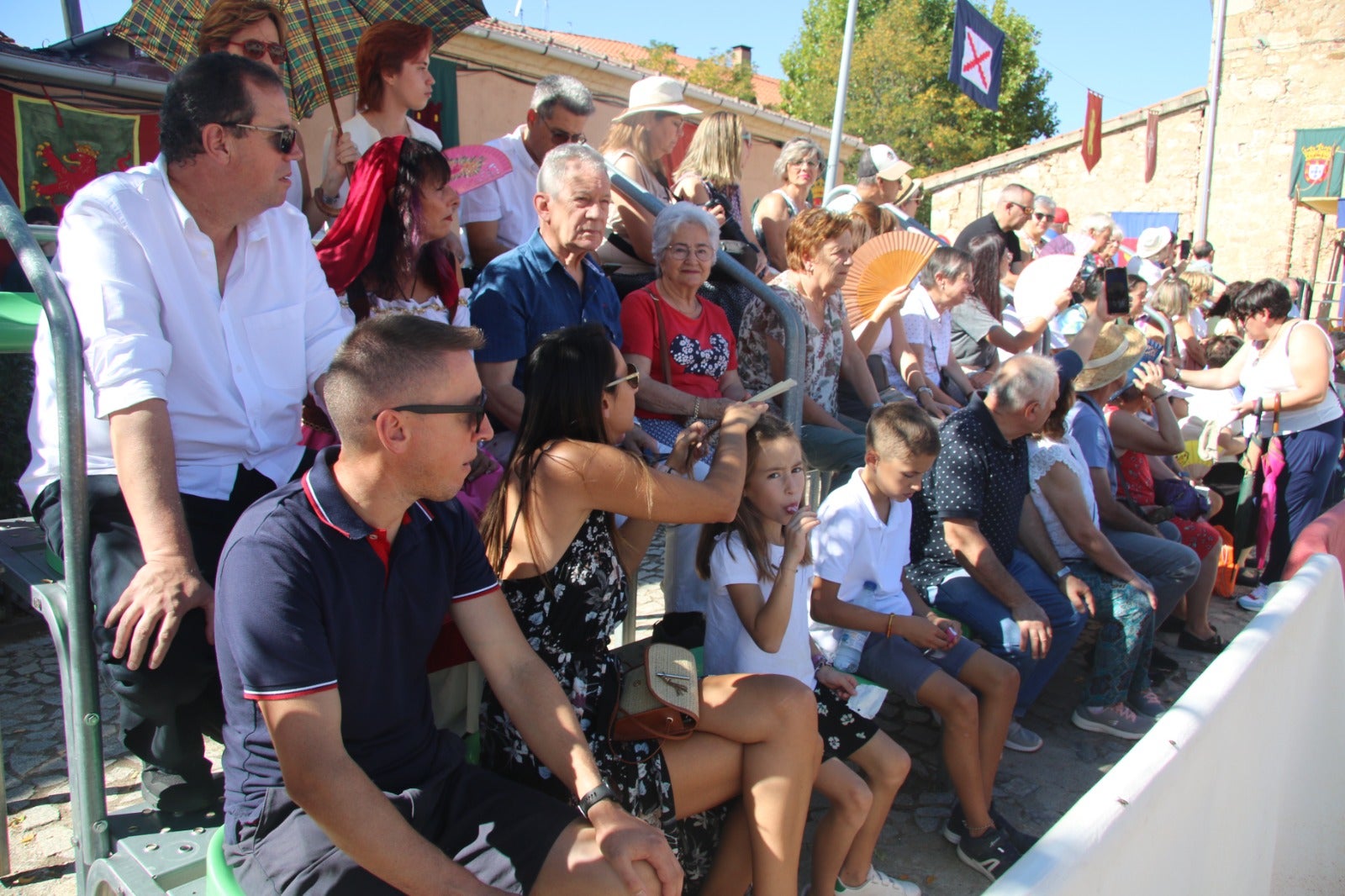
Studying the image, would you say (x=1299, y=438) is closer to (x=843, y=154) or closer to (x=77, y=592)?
(x=77, y=592)

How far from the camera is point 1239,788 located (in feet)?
6.97

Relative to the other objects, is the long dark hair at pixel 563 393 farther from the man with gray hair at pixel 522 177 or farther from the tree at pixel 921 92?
the tree at pixel 921 92

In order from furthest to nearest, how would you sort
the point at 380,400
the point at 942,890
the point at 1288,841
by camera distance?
the point at 942,890
the point at 1288,841
the point at 380,400

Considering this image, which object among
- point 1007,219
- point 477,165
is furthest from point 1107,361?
point 477,165

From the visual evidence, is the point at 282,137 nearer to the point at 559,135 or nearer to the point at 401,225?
the point at 401,225

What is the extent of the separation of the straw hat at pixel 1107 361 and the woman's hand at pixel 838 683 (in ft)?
8.11

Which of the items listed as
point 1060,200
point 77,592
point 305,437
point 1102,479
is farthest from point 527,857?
point 1060,200

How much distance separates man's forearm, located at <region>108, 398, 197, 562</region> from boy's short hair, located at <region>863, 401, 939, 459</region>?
2.22m

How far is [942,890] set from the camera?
2926 millimetres

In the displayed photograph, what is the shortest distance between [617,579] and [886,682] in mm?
1223

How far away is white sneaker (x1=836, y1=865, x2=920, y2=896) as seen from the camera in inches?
107

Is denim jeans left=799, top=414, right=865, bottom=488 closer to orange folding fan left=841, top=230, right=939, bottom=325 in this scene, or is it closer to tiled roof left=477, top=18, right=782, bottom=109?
orange folding fan left=841, top=230, right=939, bottom=325

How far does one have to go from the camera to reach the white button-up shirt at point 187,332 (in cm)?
198

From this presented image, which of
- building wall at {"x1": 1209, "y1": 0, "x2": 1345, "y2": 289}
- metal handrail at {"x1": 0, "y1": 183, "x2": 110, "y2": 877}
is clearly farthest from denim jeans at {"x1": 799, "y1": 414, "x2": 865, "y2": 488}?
building wall at {"x1": 1209, "y1": 0, "x2": 1345, "y2": 289}
